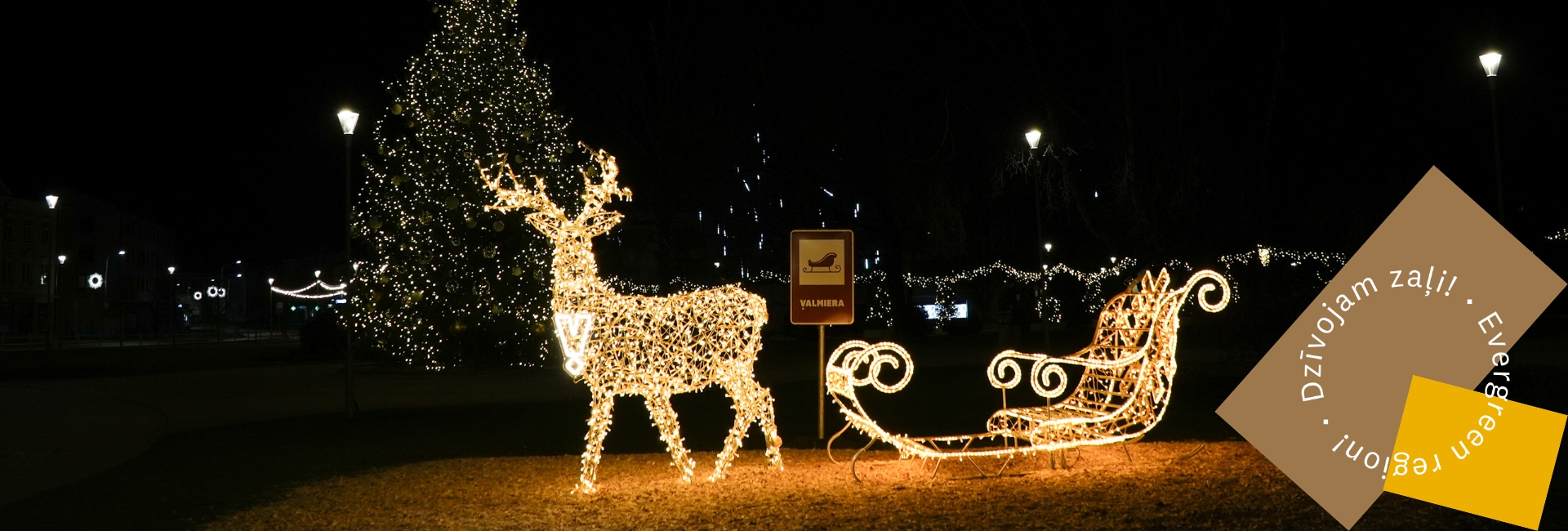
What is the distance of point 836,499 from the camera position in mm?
7105

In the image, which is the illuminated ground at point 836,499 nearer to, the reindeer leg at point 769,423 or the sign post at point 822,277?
the reindeer leg at point 769,423

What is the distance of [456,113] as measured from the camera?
20.5m

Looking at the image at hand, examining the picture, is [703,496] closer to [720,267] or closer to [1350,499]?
[1350,499]

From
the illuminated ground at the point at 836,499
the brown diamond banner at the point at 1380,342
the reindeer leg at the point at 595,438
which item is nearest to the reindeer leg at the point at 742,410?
the illuminated ground at the point at 836,499

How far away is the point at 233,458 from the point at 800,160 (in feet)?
70.2

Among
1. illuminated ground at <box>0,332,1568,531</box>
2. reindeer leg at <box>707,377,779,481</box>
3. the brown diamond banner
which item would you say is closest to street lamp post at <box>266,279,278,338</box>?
illuminated ground at <box>0,332,1568,531</box>

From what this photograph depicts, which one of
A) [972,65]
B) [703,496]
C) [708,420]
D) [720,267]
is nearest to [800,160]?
[720,267]

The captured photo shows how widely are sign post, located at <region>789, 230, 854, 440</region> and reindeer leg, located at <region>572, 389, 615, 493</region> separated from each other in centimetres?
280

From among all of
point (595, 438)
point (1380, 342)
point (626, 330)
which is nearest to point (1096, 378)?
point (1380, 342)

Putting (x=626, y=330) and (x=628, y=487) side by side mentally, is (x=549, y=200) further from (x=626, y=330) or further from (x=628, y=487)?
(x=628, y=487)

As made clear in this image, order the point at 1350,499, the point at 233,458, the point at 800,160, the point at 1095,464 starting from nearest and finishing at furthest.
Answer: the point at 1350,499 → the point at 1095,464 → the point at 233,458 → the point at 800,160

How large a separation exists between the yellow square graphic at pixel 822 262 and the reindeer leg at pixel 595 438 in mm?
2992

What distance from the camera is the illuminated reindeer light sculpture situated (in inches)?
294

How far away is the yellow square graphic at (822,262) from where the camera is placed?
33.2 ft
